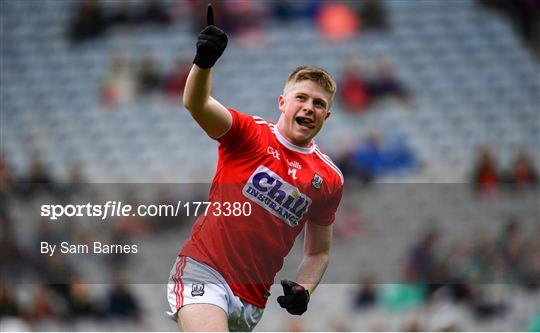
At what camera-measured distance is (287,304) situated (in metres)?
4.42

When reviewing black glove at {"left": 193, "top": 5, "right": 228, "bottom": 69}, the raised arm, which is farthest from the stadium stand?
black glove at {"left": 193, "top": 5, "right": 228, "bottom": 69}

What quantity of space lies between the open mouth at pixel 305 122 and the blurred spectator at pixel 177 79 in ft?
26.4

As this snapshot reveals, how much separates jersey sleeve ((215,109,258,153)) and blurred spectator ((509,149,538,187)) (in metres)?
7.22

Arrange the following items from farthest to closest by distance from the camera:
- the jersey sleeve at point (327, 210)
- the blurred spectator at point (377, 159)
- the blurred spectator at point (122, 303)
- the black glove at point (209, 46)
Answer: the blurred spectator at point (377, 159) → the blurred spectator at point (122, 303) → the jersey sleeve at point (327, 210) → the black glove at point (209, 46)

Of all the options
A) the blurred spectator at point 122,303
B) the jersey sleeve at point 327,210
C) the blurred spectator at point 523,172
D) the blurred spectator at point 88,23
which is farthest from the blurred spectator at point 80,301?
the jersey sleeve at point 327,210

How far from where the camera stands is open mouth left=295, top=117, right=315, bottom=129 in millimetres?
4531

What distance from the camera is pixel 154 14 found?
44.0 ft

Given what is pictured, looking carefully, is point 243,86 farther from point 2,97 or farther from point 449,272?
point 449,272

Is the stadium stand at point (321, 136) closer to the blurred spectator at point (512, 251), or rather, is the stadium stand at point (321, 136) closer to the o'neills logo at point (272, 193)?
the blurred spectator at point (512, 251)

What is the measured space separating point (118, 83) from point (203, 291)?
874 centimetres

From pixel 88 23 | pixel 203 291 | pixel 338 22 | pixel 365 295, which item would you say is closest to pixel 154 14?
pixel 88 23

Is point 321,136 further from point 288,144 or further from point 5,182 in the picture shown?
point 288,144

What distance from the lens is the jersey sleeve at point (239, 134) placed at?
172 inches

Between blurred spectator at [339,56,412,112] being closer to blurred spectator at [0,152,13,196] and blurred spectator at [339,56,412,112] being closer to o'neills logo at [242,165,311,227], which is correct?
blurred spectator at [0,152,13,196]
